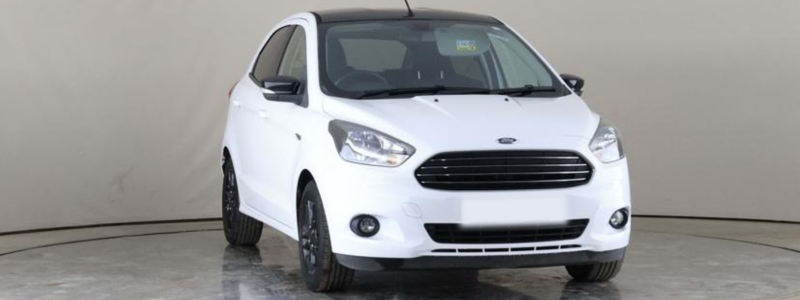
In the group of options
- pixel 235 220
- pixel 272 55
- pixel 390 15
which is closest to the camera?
pixel 390 15

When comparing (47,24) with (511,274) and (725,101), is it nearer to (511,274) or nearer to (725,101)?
(511,274)

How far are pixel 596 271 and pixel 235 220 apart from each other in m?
2.75

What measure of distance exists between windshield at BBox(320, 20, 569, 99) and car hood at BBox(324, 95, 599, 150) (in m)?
0.21

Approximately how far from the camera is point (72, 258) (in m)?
8.74

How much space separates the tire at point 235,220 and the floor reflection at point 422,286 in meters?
0.85

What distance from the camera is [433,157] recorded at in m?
6.42

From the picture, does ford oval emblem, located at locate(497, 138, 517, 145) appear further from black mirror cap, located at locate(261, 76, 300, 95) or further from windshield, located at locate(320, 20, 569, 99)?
black mirror cap, located at locate(261, 76, 300, 95)

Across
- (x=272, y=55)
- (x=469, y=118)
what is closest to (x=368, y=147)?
(x=469, y=118)

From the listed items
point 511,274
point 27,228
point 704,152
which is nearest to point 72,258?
point 27,228

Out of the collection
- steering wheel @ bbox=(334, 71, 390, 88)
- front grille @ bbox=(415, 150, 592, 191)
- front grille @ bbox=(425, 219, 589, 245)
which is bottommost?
front grille @ bbox=(425, 219, 589, 245)

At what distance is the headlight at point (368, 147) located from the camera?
255 inches

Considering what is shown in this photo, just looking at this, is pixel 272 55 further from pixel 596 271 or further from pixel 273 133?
pixel 596 271

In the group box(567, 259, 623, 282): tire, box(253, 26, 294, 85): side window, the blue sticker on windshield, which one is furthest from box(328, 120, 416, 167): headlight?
box(253, 26, 294, 85): side window

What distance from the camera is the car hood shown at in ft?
21.4
